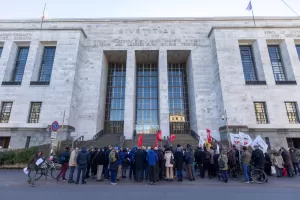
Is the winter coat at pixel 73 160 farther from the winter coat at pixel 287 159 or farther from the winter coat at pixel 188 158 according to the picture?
the winter coat at pixel 287 159

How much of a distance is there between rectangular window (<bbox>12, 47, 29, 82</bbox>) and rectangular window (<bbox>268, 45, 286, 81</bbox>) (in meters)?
37.0

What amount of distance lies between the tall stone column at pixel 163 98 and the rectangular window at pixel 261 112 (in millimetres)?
11491

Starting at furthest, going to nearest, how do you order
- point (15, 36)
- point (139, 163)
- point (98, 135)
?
point (15, 36)
point (98, 135)
point (139, 163)

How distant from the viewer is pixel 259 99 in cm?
2211

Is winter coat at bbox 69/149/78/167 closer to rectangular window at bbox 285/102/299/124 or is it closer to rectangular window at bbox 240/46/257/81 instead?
rectangular window at bbox 240/46/257/81

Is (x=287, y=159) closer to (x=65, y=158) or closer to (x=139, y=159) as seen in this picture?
(x=139, y=159)

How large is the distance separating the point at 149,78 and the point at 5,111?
68.6 ft

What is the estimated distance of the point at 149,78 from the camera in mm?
29656

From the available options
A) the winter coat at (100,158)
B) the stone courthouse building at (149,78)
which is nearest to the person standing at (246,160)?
the winter coat at (100,158)

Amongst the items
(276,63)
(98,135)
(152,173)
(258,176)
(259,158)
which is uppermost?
(276,63)

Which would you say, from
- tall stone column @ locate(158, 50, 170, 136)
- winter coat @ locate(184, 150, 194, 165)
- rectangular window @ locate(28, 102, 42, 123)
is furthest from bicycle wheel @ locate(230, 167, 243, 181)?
rectangular window @ locate(28, 102, 42, 123)

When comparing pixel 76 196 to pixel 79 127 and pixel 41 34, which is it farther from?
pixel 41 34

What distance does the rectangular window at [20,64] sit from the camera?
24.7 m

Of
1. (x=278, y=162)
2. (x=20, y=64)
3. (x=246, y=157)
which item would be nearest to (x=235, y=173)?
(x=246, y=157)
